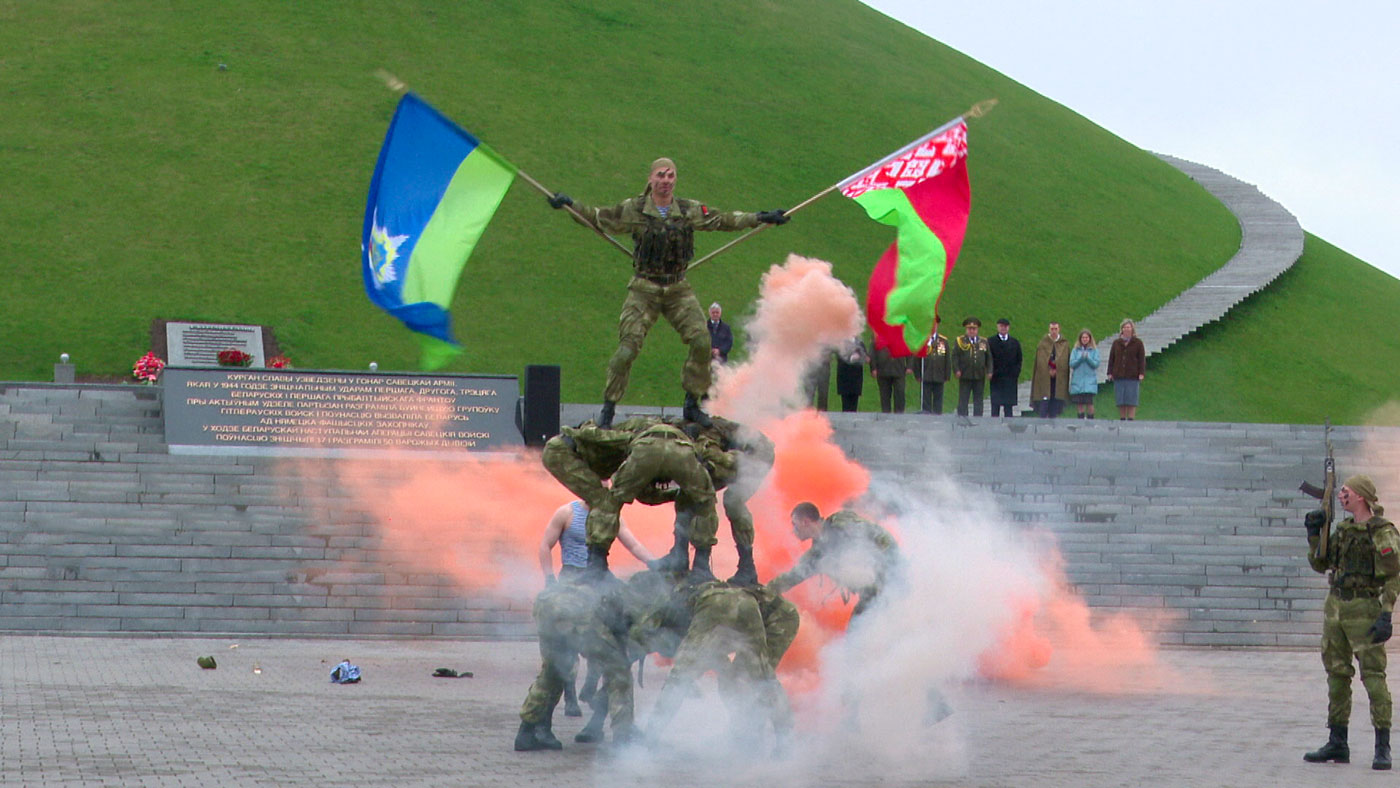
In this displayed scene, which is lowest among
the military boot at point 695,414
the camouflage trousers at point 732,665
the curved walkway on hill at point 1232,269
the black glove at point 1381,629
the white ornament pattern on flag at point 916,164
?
the camouflage trousers at point 732,665

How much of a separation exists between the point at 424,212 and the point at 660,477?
2.38 meters

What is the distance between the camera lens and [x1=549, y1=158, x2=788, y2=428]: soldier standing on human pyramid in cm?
1088

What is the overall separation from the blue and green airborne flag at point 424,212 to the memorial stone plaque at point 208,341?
20645mm

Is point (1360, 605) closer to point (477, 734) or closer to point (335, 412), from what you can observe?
point (477, 734)

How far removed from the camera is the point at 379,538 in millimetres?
18406

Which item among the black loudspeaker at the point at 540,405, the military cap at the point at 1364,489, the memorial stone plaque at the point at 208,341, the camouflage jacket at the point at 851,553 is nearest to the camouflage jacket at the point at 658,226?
the camouflage jacket at the point at 851,553

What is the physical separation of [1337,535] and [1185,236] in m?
38.1

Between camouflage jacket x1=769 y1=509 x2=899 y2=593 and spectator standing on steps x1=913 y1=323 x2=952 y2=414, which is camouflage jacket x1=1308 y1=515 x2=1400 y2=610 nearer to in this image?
camouflage jacket x1=769 y1=509 x2=899 y2=593

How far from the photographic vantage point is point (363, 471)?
19641 millimetres

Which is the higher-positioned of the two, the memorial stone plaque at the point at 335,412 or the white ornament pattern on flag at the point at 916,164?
the white ornament pattern on flag at the point at 916,164

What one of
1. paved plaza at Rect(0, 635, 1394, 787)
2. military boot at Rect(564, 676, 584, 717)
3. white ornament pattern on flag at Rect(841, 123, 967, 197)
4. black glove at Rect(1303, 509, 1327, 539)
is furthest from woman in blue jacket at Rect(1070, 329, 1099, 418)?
military boot at Rect(564, 676, 584, 717)

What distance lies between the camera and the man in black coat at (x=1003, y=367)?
23891 millimetres

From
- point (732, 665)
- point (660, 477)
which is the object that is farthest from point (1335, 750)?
point (660, 477)

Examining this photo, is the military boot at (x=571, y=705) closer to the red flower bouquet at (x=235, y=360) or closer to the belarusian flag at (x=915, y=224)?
the belarusian flag at (x=915, y=224)
